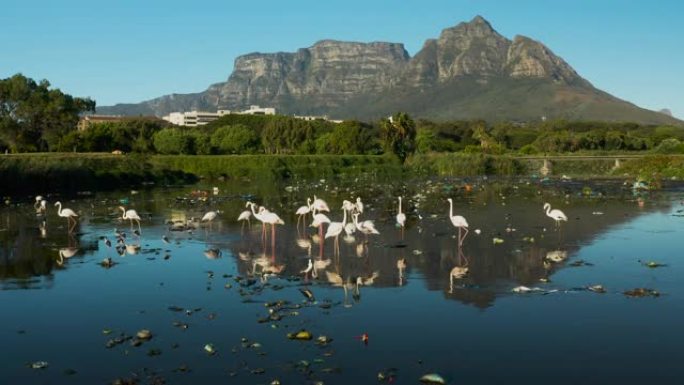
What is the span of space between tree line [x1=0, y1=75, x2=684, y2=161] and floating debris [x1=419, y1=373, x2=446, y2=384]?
311 ft

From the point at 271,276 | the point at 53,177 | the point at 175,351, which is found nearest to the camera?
the point at 175,351

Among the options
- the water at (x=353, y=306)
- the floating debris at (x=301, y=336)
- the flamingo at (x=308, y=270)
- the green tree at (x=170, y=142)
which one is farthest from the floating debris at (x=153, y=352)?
the green tree at (x=170, y=142)

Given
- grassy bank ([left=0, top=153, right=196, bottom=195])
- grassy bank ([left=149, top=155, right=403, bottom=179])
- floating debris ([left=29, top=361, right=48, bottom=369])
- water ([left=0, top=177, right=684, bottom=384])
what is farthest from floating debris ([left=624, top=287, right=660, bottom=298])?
grassy bank ([left=149, top=155, right=403, bottom=179])

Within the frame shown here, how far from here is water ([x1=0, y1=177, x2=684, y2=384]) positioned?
1212 cm

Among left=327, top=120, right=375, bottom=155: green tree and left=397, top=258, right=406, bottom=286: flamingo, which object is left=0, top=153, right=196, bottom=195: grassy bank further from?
left=397, top=258, right=406, bottom=286: flamingo

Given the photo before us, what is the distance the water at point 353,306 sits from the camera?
1212 centimetres

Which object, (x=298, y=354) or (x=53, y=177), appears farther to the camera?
(x=53, y=177)

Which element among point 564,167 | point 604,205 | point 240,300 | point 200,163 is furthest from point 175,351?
point 564,167

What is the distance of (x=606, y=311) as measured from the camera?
A: 15555 mm

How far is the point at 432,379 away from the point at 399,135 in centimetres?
9658

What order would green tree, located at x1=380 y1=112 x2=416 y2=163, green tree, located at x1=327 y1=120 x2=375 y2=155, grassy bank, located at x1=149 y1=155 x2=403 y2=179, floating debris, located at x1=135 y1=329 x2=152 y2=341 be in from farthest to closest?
green tree, located at x1=327 y1=120 x2=375 y2=155
green tree, located at x1=380 y1=112 x2=416 y2=163
grassy bank, located at x1=149 y1=155 x2=403 y2=179
floating debris, located at x1=135 y1=329 x2=152 y2=341

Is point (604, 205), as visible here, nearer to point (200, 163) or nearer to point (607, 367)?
point (607, 367)

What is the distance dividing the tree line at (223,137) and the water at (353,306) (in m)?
75.1

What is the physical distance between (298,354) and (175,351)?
2397mm
